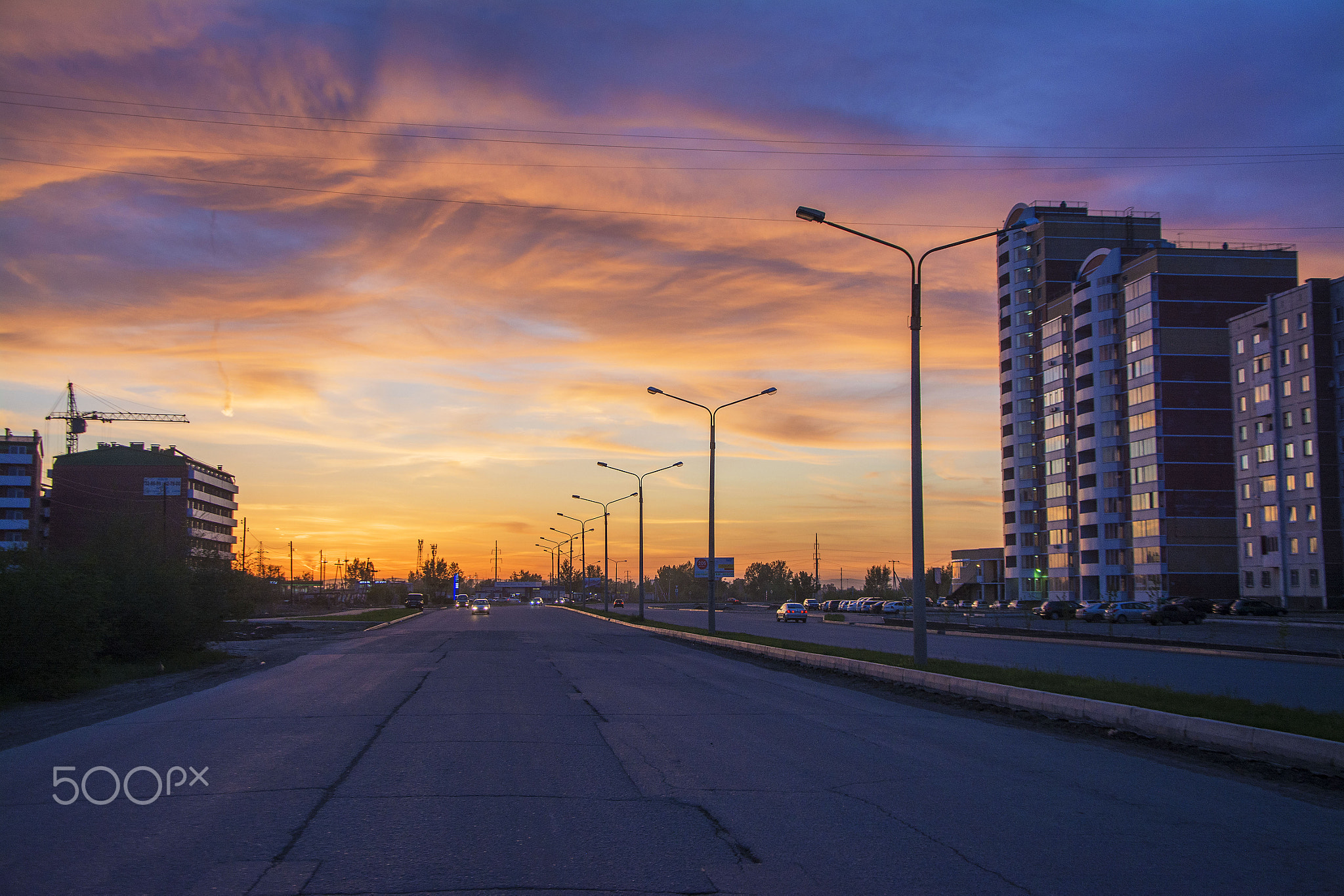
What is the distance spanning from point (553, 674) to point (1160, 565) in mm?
80323

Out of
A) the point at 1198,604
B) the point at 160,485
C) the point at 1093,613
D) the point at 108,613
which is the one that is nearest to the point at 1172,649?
the point at 108,613

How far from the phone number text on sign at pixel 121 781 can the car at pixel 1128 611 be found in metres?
58.3

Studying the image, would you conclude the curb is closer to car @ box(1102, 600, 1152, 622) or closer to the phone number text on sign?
car @ box(1102, 600, 1152, 622)

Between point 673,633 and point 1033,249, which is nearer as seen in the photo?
point 673,633

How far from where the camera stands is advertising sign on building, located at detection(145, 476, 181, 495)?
131500mm

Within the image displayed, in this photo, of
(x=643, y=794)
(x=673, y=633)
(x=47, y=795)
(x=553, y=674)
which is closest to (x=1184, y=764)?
(x=643, y=794)

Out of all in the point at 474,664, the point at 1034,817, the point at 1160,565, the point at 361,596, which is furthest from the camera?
the point at 361,596

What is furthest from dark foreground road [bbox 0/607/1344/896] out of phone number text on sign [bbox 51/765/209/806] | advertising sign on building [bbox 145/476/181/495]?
advertising sign on building [bbox 145/476/181/495]

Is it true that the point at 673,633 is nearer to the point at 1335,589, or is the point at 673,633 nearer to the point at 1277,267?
the point at 1335,589

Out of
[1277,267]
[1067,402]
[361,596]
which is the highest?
[1277,267]

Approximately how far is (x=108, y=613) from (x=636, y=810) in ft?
67.6

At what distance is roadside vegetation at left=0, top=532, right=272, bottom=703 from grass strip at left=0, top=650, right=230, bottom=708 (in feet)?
0.08

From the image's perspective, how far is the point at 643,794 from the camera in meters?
8.53

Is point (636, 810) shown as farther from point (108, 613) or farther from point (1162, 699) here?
point (108, 613)
